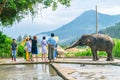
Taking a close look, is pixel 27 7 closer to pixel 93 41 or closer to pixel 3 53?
pixel 3 53

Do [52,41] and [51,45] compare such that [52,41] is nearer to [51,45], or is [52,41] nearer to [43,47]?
[51,45]

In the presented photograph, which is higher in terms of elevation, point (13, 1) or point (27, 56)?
point (13, 1)

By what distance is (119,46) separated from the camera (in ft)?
130

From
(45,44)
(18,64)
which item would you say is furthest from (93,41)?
(18,64)

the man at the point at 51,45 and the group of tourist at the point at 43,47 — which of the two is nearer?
the man at the point at 51,45

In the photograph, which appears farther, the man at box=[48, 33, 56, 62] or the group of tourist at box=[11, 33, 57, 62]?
the group of tourist at box=[11, 33, 57, 62]

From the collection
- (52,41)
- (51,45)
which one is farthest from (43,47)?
(52,41)

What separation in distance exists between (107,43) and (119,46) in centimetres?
753

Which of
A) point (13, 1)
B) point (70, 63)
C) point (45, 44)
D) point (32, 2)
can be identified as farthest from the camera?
point (32, 2)

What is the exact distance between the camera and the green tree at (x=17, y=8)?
129 feet

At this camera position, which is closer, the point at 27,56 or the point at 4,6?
the point at 27,56

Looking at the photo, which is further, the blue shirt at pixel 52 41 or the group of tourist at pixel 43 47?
the group of tourist at pixel 43 47

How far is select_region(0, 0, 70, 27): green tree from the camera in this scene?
129ft

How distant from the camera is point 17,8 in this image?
41.5 metres
